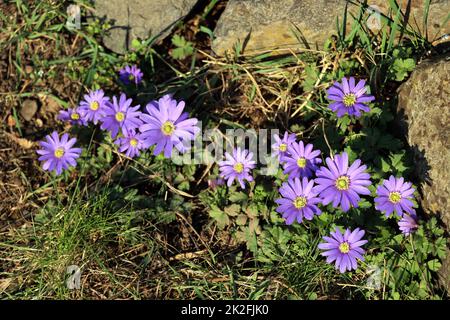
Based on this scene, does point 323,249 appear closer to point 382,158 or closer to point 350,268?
point 350,268

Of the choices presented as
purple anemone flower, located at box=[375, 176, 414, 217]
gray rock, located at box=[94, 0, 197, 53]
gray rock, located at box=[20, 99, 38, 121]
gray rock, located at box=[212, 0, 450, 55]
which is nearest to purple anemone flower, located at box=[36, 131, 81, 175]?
gray rock, located at box=[20, 99, 38, 121]

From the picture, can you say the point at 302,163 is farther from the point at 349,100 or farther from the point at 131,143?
the point at 131,143

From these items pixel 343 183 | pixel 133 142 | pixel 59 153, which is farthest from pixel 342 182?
pixel 59 153

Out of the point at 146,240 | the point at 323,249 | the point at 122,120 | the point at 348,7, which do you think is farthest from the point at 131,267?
the point at 348,7

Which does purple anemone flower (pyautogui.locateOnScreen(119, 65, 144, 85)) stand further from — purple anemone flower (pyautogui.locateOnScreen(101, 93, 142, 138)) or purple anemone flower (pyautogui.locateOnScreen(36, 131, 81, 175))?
purple anemone flower (pyautogui.locateOnScreen(36, 131, 81, 175))

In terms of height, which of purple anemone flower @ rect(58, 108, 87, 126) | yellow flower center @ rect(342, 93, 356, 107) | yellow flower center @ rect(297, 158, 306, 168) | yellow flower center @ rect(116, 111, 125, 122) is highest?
purple anemone flower @ rect(58, 108, 87, 126)

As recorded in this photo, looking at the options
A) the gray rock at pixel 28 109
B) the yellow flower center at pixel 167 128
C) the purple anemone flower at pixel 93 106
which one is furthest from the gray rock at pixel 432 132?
the gray rock at pixel 28 109

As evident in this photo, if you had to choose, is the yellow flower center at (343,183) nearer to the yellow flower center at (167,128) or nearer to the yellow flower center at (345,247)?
the yellow flower center at (345,247)
